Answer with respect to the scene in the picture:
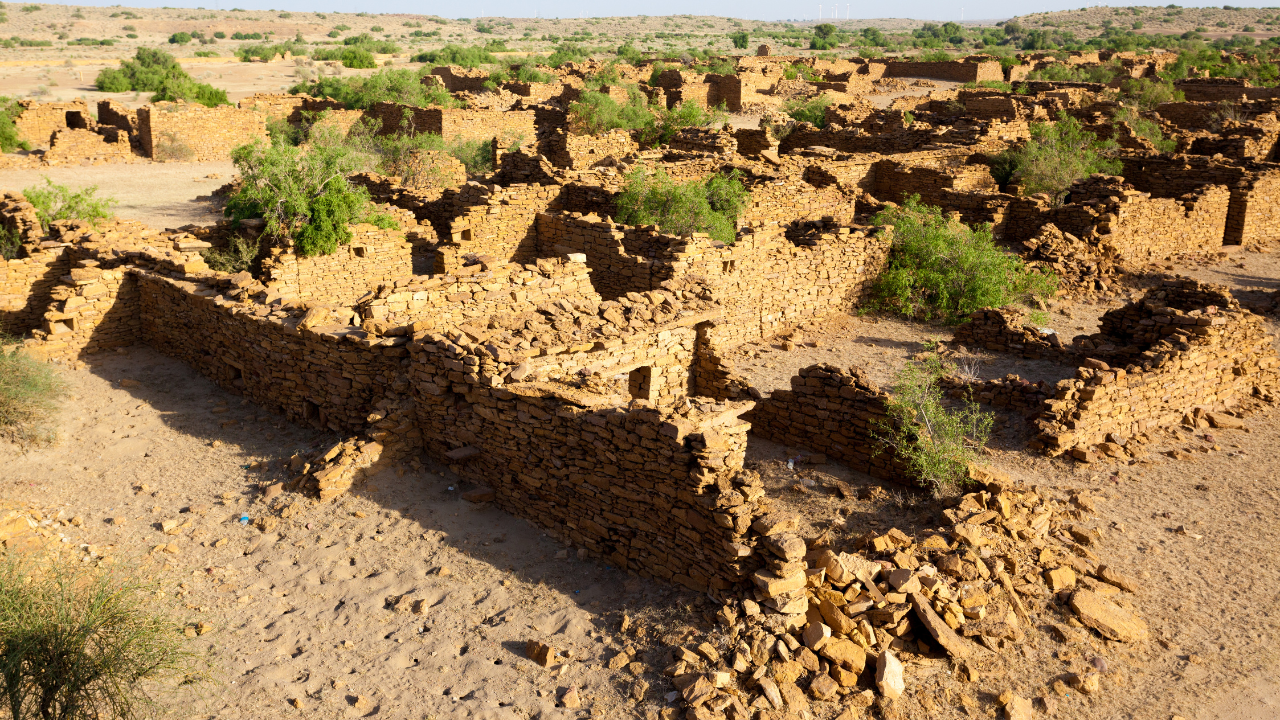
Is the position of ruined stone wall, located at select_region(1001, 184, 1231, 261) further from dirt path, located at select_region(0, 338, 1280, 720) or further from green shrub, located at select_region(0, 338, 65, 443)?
green shrub, located at select_region(0, 338, 65, 443)

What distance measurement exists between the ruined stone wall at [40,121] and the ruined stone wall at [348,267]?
56.8 ft

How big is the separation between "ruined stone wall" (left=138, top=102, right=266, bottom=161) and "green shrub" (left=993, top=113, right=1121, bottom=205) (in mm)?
19418

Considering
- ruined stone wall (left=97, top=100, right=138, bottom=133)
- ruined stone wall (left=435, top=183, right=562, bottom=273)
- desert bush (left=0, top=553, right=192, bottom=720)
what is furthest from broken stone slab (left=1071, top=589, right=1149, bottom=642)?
ruined stone wall (left=97, top=100, right=138, bottom=133)

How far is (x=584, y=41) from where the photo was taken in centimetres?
9756

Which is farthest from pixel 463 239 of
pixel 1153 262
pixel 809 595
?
pixel 1153 262

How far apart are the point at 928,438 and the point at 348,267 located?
8.60 metres

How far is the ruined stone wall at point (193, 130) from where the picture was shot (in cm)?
2580

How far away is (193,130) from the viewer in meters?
26.5

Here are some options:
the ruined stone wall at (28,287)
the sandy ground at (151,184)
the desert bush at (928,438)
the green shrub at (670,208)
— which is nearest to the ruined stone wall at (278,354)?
the ruined stone wall at (28,287)

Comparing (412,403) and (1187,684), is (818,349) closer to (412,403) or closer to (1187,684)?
(412,403)

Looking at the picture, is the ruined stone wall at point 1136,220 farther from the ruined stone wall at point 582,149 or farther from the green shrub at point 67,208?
the green shrub at point 67,208

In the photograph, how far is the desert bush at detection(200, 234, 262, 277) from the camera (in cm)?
1334

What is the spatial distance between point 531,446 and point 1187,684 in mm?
4975

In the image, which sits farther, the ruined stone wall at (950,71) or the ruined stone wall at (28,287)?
the ruined stone wall at (950,71)
